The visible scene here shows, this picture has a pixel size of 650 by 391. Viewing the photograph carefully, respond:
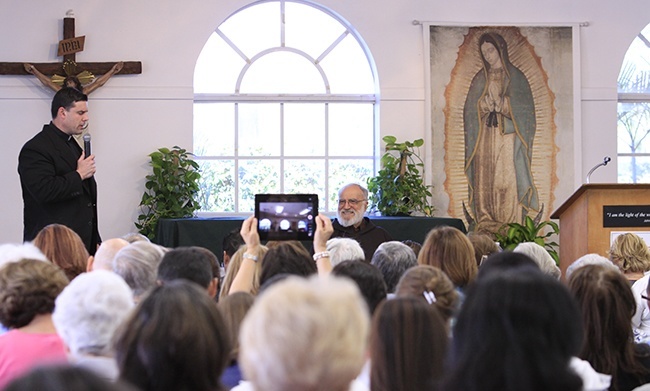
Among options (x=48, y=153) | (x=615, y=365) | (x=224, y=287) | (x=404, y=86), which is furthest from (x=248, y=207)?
(x=615, y=365)

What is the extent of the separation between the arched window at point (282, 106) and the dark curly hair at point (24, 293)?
642cm

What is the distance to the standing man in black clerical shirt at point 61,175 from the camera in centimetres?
512

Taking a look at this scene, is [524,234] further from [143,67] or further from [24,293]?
[24,293]

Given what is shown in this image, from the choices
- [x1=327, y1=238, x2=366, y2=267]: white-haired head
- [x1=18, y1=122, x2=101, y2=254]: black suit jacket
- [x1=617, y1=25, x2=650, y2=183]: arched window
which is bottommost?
[x1=327, y1=238, x2=366, y2=267]: white-haired head

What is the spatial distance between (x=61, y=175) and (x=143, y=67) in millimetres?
3788

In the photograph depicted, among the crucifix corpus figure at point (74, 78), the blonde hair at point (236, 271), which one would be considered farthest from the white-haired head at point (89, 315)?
the crucifix corpus figure at point (74, 78)

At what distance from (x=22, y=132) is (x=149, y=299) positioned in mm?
7330

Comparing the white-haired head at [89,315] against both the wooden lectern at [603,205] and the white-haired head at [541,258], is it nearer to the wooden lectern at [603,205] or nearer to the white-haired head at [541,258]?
the white-haired head at [541,258]

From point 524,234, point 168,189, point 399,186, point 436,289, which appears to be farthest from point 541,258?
point 168,189

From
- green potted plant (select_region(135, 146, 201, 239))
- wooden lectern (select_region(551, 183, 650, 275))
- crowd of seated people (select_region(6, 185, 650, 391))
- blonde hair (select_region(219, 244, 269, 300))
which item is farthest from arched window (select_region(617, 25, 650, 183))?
crowd of seated people (select_region(6, 185, 650, 391))

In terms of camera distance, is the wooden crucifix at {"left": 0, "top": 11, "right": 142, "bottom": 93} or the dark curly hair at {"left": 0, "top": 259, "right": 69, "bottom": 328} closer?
the dark curly hair at {"left": 0, "top": 259, "right": 69, "bottom": 328}

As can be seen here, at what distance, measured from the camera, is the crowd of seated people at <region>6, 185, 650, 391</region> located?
1572 millimetres

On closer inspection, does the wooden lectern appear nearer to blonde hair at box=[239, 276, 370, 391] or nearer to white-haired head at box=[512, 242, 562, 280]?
white-haired head at box=[512, 242, 562, 280]

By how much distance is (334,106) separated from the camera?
31.1ft
